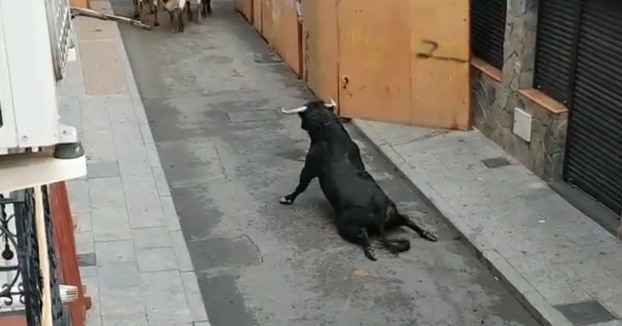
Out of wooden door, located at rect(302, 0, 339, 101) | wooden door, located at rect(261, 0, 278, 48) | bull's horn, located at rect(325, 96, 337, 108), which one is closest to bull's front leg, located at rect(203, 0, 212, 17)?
wooden door, located at rect(261, 0, 278, 48)

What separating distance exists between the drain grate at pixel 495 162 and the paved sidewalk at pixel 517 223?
0.03m

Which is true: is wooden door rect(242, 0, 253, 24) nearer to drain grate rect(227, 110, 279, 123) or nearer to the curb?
drain grate rect(227, 110, 279, 123)

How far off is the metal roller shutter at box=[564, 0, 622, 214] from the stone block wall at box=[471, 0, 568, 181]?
0.17m

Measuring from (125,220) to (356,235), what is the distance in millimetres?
2092

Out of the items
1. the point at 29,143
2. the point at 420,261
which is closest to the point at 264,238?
the point at 420,261

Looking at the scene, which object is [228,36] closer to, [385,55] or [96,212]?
[385,55]

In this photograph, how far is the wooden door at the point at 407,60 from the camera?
1060cm

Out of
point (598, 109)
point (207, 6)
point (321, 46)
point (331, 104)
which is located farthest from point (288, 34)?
point (598, 109)

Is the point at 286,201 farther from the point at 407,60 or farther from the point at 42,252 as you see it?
the point at 42,252

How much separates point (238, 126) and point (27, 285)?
7.96 m

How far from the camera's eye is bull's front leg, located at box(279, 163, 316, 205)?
884 cm

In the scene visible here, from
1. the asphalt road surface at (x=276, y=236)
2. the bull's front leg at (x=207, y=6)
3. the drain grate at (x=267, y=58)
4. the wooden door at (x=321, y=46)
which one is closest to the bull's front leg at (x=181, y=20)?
the bull's front leg at (x=207, y=6)

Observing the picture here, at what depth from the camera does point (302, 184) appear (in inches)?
354

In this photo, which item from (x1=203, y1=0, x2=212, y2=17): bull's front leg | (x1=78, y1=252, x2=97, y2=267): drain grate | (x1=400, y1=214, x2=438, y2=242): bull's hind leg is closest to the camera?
(x1=78, y1=252, x2=97, y2=267): drain grate
